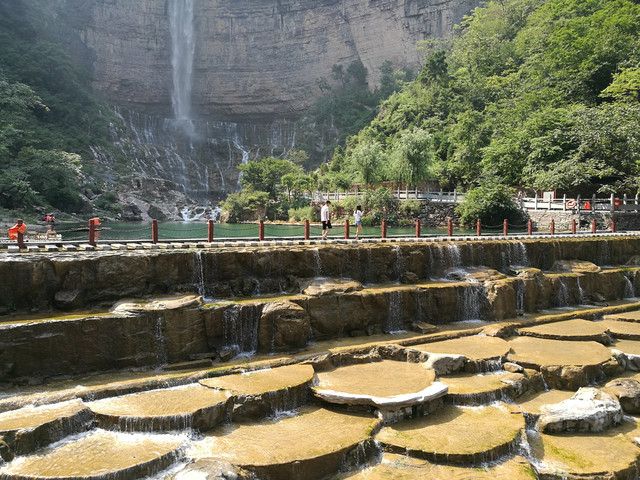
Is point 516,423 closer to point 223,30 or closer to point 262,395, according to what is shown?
point 262,395

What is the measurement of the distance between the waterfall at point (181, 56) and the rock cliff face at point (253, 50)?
0.87 m

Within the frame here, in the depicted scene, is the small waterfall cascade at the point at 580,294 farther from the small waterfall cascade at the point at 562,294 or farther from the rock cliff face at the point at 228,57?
the rock cliff face at the point at 228,57

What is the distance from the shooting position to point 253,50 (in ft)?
258

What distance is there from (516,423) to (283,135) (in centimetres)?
7243

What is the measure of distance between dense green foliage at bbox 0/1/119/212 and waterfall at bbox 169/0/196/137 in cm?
1507

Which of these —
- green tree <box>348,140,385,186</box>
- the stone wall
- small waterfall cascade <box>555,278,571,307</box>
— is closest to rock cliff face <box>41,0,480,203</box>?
green tree <box>348,140,385,186</box>

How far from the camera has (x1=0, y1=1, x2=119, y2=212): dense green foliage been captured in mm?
32281

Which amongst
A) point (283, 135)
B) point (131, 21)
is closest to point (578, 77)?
point (283, 135)

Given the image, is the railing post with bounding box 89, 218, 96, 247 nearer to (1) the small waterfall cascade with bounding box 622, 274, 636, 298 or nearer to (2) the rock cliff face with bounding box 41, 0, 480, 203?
(1) the small waterfall cascade with bounding box 622, 274, 636, 298

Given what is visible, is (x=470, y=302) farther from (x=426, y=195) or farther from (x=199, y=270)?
(x=426, y=195)

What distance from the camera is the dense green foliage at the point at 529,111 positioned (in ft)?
91.9

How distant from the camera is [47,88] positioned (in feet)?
165

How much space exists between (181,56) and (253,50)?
12025 millimetres

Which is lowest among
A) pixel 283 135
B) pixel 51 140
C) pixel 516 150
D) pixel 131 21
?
pixel 516 150
